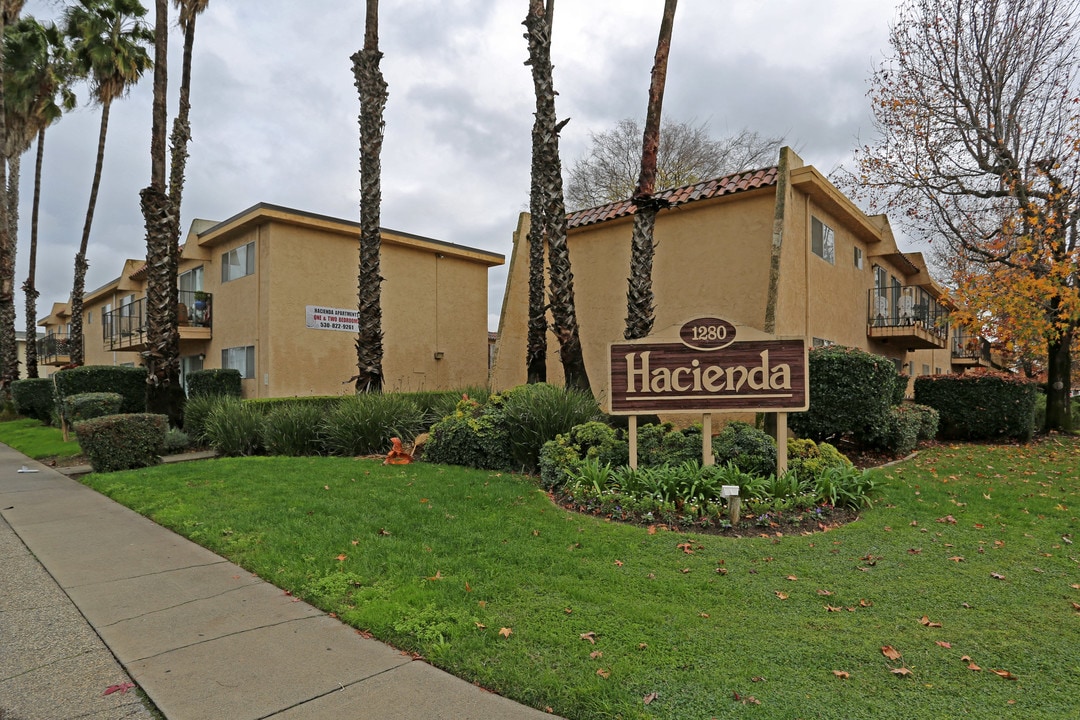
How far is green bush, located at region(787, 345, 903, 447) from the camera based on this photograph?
977 cm

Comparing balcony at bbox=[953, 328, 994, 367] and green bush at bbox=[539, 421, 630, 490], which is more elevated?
balcony at bbox=[953, 328, 994, 367]

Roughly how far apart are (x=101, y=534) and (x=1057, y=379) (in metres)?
20.1

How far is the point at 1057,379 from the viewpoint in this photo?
1533 centimetres

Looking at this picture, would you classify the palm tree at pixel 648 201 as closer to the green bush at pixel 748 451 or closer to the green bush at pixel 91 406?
the green bush at pixel 748 451

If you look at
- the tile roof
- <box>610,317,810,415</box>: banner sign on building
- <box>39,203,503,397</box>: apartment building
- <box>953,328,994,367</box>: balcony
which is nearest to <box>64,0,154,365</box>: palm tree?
<box>39,203,503,397</box>: apartment building

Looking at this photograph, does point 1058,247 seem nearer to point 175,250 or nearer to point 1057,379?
point 1057,379

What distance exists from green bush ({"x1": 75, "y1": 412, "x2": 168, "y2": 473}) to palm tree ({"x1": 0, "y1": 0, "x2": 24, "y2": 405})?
16098 mm

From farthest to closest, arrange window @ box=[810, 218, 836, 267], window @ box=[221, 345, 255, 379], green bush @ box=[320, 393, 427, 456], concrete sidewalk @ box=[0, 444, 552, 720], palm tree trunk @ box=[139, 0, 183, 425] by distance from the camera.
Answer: window @ box=[221, 345, 255, 379] < window @ box=[810, 218, 836, 267] < palm tree trunk @ box=[139, 0, 183, 425] < green bush @ box=[320, 393, 427, 456] < concrete sidewalk @ box=[0, 444, 552, 720]

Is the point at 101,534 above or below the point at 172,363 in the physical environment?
below

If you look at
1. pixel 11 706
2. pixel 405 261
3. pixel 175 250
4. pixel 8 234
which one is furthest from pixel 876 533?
pixel 8 234

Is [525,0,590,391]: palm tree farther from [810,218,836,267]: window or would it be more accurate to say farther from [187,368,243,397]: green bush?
[187,368,243,397]: green bush

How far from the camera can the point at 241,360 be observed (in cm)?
1741

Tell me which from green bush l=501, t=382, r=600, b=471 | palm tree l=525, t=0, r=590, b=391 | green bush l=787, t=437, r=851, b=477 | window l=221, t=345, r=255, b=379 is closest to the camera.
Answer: green bush l=787, t=437, r=851, b=477

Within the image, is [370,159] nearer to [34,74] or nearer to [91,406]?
[91,406]
